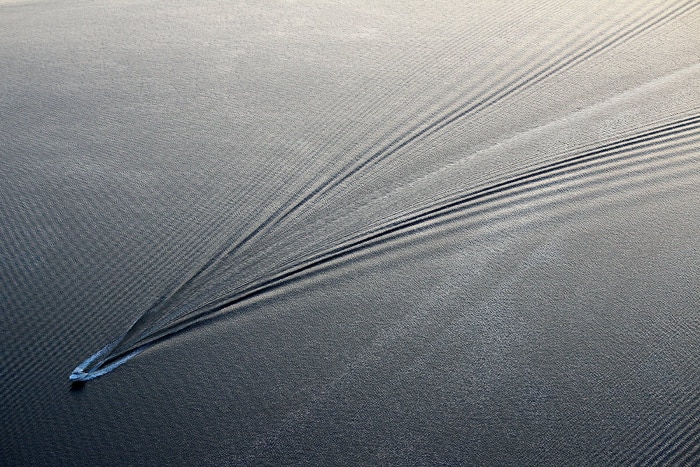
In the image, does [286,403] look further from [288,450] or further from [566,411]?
[566,411]

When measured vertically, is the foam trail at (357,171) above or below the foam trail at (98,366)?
above

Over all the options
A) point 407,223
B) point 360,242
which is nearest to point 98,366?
point 360,242

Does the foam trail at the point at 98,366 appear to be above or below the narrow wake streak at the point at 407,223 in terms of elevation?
below

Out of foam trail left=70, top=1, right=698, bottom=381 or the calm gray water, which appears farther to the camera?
foam trail left=70, top=1, right=698, bottom=381

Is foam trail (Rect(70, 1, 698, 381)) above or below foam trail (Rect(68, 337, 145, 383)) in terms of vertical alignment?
above

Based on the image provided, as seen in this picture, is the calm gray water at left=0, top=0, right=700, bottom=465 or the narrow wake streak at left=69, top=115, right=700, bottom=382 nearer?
the calm gray water at left=0, top=0, right=700, bottom=465

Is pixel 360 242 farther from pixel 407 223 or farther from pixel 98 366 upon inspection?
pixel 98 366

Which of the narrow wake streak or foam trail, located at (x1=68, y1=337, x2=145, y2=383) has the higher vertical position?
the narrow wake streak

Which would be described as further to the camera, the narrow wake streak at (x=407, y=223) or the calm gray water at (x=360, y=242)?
the narrow wake streak at (x=407, y=223)
